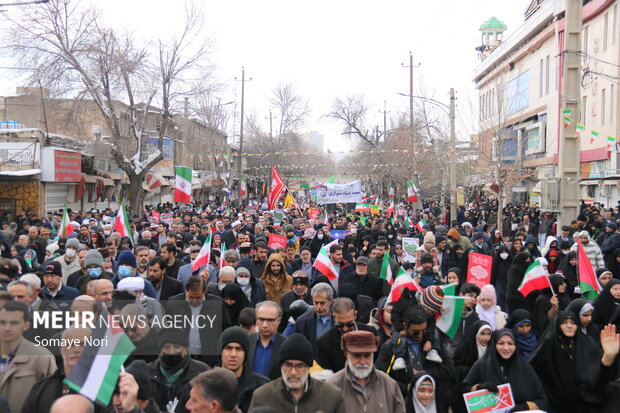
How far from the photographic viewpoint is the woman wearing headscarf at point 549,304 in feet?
27.0

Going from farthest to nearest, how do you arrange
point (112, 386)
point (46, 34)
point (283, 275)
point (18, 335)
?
point (46, 34)
point (283, 275)
point (18, 335)
point (112, 386)

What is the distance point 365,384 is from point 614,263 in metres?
8.94

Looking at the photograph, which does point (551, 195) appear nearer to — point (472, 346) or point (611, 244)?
point (611, 244)

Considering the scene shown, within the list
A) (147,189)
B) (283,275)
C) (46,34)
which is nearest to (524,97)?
(147,189)

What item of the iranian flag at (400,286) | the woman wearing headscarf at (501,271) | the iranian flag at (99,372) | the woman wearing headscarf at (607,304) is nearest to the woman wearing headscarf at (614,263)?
the woman wearing headscarf at (501,271)

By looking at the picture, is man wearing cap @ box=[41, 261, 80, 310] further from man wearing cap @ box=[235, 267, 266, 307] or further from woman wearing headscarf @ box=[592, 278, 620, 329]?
woman wearing headscarf @ box=[592, 278, 620, 329]

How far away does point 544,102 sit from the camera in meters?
42.1

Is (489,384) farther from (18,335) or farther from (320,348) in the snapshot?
(18,335)

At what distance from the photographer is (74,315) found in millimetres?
→ 5516

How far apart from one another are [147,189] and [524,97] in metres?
24.1

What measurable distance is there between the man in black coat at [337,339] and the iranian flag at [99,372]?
218 cm

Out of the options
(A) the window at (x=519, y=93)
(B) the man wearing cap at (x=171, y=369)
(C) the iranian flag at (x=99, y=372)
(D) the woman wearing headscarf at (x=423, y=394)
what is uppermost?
(A) the window at (x=519, y=93)

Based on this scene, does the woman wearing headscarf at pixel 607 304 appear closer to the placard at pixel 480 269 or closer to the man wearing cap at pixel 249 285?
the placard at pixel 480 269

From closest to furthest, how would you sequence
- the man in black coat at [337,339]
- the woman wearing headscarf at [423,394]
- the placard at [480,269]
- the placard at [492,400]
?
1. the woman wearing headscarf at [423,394]
2. the placard at [492,400]
3. the man in black coat at [337,339]
4. the placard at [480,269]
